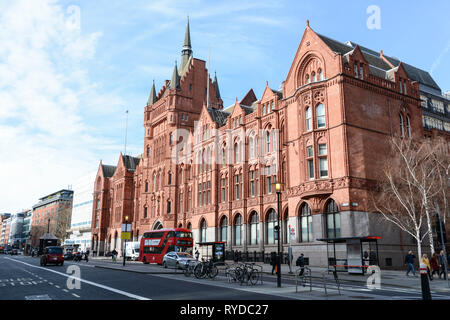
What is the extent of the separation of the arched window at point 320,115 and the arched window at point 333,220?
24.8 ft

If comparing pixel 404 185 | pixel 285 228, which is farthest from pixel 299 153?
pixel 404 185

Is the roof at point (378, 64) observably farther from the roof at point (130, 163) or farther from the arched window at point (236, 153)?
the roof at point (130, 163)

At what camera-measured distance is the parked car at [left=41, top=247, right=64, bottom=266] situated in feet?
127

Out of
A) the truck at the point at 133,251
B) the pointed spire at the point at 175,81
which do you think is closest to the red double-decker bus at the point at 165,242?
the truck at the point at 133,251

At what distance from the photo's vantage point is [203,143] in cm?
5834

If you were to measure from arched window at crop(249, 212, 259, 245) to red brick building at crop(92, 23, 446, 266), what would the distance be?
0.12 meters

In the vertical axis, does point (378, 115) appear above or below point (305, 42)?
below

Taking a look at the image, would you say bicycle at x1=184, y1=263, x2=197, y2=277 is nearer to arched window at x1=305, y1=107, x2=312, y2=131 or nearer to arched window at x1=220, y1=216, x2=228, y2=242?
arched window at x1=305, y1=107, x2=312, y2=131

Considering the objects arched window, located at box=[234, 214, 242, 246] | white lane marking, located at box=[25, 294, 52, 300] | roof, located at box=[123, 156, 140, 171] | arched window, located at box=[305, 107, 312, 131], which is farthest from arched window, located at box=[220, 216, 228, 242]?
roof, located at box=[123, 156, 140, 171]

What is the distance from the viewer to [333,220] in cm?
3503
